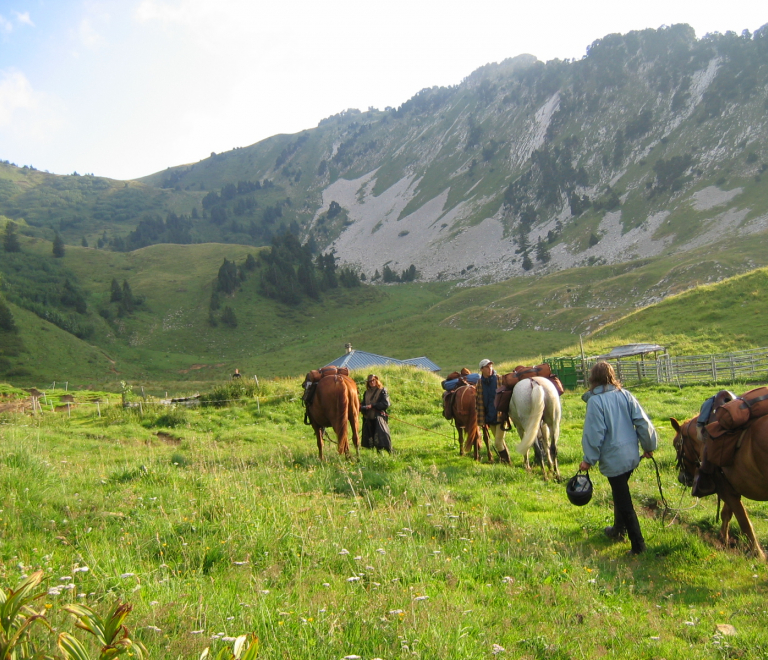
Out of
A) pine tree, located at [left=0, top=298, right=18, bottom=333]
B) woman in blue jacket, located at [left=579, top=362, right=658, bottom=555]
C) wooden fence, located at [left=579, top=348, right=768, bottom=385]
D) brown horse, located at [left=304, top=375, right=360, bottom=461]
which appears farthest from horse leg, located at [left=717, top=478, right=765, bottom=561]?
pine tree, located at [left=0, top=298, right=18, bottom=333]

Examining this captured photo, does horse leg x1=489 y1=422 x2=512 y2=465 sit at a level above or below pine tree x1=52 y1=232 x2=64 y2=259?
below

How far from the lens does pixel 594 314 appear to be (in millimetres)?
66250

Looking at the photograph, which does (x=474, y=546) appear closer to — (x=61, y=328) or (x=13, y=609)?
(x=13, y=609)

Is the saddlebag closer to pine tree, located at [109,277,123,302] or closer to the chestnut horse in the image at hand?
the chestnut horse

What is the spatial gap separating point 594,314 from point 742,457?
211 feet

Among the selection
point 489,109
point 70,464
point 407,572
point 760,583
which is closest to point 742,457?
point 760,583

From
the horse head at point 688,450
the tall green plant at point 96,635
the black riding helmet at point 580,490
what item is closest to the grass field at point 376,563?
the black riding helmet at point 580,490

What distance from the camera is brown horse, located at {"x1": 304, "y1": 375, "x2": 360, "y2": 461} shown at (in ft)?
39.9

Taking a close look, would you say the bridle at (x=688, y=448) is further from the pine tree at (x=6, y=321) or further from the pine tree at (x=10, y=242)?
the pine tree at (x=10, y=242)

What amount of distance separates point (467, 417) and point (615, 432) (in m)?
7.52

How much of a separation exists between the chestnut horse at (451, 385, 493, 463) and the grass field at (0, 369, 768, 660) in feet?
9.46

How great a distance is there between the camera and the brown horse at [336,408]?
12.1 meters

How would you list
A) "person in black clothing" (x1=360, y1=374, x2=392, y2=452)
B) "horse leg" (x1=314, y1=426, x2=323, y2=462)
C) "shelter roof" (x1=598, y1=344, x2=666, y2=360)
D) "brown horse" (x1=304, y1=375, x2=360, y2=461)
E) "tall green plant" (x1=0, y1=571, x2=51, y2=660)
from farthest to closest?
1. "shelter roof" (x1=598, y1=344, x2=666, y2=360)
2. "person in black clothing" (x1=360, y1=374, x2=392, y2=452)
3. "horse leg" (x1=314, y1=426, x2=323, y2=462)
4. "brown horse" (x1=304, y1=375, x2=360, y2=461)
5. "tall green plant" (x1=0, y1=571, x2=51, y2=660)

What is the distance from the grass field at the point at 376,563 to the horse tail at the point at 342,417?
7.41ft
